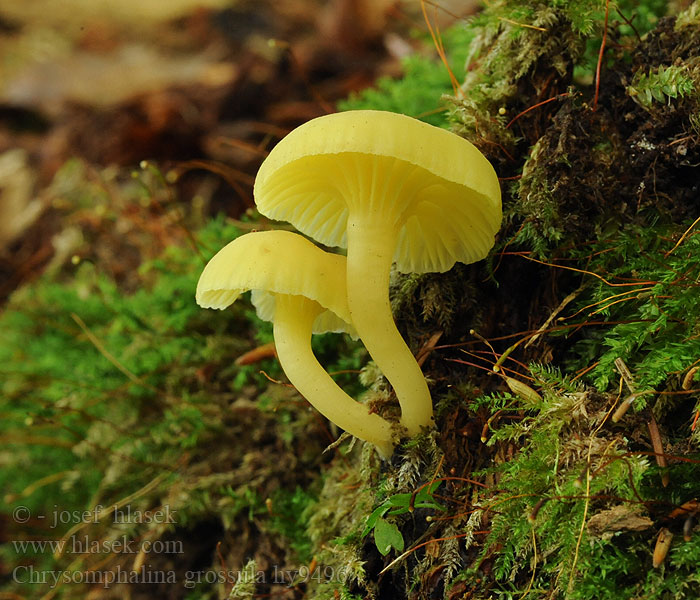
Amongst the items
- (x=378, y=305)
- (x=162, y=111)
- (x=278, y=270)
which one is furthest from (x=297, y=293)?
(x=162, y=111)

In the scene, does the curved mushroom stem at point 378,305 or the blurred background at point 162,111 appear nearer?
the curved mushroom stem at point 378,305

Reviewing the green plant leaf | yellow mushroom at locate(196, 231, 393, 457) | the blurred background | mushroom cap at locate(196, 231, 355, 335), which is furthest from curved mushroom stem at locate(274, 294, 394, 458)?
the blurred background

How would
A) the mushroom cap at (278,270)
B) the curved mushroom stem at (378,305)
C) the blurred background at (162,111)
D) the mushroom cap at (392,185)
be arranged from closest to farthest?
the mushroom cap at (392,185), the mushroom cap at (278,270), the curved mushroom stem at (378,305), the blurred background at (162,111)

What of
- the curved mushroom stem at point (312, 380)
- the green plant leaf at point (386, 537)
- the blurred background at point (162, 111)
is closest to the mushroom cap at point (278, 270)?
the curved mushroom stem at point (312, 380)

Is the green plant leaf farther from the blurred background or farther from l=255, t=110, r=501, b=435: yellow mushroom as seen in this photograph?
the blurred background

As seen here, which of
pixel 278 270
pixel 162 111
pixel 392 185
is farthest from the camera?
pixel 162 111

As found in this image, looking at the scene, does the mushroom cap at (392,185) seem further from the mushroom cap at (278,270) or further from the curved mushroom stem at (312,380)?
the curved mushroom stem at (312,380)

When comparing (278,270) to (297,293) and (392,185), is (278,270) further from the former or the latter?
(392,185)

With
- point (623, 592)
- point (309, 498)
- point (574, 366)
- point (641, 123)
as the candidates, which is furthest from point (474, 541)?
point (641, 123)
